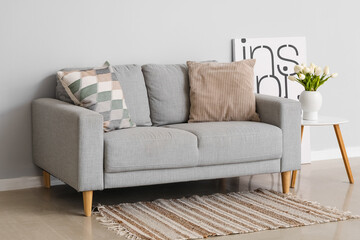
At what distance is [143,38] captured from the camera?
4898mm

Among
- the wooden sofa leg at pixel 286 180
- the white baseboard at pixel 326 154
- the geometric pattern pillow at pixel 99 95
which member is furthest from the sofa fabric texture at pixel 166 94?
the white baseboard at pixel 326 154

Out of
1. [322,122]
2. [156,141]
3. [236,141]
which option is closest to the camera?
[156,141]

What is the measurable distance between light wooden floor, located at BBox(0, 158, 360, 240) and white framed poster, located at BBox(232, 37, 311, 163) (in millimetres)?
633

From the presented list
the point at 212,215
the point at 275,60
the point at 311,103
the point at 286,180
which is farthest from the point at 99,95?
the point at 275,60

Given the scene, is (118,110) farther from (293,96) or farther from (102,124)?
(293,96)

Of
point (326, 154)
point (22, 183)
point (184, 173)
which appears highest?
point (184, 173)

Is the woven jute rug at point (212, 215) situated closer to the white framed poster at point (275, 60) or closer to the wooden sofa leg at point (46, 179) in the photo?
the wooden sofa leg at point (46, 179)

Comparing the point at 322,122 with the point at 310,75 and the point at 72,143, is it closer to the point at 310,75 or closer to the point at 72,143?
the point at 310,75

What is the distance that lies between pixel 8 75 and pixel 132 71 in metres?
0.83

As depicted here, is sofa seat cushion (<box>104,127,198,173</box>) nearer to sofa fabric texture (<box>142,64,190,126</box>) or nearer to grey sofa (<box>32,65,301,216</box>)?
grey sofa (<box>32,65,301,216</box>)

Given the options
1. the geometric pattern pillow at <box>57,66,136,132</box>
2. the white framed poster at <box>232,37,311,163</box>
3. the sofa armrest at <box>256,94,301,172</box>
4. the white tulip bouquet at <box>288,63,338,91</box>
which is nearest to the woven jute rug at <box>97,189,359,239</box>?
the sofa armrest at <box>256,94,301,172</box>

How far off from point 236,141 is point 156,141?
54 centimetres

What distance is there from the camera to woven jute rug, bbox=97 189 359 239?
141 inches

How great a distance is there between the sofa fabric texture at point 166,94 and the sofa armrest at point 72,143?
671 millimetres
